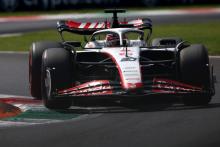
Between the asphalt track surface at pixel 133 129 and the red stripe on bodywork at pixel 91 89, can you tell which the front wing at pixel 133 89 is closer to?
the red stripe on bodywork at pixel 91 89

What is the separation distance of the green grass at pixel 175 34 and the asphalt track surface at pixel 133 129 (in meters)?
9.71

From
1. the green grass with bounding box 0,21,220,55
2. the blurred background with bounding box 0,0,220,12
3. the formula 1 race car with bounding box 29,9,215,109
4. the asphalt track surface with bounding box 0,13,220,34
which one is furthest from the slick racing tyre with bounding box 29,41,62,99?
the blurred background with bounding box 0,0,220,12

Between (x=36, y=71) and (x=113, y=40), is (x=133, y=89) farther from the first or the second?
(x=113, y=40)

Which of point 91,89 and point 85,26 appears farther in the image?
point 85,26

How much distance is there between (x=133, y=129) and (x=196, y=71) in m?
2.45

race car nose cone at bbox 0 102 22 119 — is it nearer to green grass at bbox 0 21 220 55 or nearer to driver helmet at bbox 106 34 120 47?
driver helmet at bbox 106 34 120 47

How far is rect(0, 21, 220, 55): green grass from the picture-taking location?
2473cm

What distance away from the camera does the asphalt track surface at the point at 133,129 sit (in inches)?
367

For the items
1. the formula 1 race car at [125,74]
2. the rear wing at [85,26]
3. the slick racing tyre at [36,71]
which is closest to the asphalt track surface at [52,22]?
the rear wing at [85,26]

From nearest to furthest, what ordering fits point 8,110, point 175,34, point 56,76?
point 8,110 < point 56,76 < point 175,34

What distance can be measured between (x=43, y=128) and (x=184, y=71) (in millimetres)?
2879

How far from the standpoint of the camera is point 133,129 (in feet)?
33.9

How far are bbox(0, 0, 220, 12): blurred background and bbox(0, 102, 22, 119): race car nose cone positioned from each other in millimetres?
28471

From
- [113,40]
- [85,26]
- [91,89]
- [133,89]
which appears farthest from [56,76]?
[85,26]
